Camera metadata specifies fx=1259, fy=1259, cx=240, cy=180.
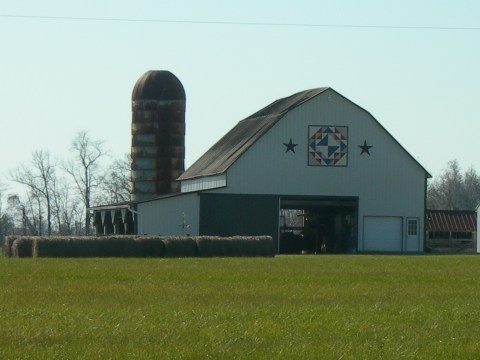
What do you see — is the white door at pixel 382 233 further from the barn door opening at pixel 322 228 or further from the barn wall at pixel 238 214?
the barn wall at pixel 238 214

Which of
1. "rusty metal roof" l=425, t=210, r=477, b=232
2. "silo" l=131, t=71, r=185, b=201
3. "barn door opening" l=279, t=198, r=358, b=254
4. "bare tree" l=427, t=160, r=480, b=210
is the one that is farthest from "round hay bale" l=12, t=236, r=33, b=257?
"bare tree" l=427, t=160, r=480, b=210

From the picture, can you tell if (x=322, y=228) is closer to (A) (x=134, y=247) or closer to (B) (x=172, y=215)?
(B) (x=172, y=215)

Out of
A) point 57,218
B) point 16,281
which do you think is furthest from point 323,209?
point 57,218

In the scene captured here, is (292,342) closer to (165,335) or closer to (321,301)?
(165,335)

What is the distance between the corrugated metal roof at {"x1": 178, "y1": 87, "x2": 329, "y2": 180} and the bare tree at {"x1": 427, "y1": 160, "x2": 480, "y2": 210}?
8312 centimetres

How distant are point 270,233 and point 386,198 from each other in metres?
6.70

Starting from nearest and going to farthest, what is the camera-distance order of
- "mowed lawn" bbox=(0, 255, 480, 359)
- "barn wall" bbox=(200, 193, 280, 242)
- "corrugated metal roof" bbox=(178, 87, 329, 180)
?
1. "mowed lawn" bbox=(0, 255, 480, 359)
2. "barn wall" bbox=(200, 193, 280, 242)
3. "corrugated metal roof" bbox=(178, 87, 329, 180)

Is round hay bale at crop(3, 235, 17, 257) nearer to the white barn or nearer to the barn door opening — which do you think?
the white barn

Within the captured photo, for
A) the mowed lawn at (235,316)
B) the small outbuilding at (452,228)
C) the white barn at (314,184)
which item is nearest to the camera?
the mowed lawn at (235,316)

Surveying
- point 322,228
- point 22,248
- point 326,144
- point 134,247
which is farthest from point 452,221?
point 22,248

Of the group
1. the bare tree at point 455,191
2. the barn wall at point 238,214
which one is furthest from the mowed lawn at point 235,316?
the bare tree at point 455,191

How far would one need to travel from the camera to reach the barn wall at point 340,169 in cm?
6319

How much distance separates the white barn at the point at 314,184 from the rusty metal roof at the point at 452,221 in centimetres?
2072

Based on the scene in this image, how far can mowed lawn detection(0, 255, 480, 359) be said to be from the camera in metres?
14.3
